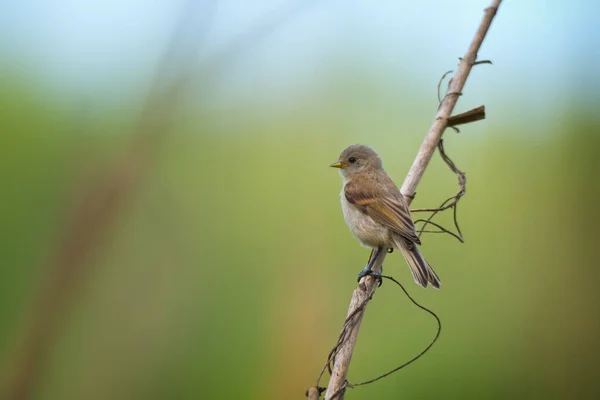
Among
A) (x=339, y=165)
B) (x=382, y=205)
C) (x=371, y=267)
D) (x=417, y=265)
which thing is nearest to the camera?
(x=371, y=267)

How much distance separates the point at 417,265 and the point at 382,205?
246 millimetres

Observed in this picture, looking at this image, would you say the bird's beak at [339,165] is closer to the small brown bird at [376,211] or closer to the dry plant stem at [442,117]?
the small brown bird at [376,211]

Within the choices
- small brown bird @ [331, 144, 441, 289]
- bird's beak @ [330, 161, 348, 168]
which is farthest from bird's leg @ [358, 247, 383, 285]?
bird's beak @ [330, 161, 348, 168]

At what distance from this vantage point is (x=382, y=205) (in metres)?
1.65

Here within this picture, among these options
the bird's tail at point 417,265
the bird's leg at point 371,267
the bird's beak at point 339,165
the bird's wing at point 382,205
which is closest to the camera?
the bird's leg at point 371,267

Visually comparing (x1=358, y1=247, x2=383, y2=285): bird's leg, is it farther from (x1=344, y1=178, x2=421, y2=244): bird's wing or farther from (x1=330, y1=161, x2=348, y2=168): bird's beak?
(x1=330, y1=161, x2=348, y2=168): bird's beak

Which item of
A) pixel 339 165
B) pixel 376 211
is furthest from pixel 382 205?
pixel 339 165

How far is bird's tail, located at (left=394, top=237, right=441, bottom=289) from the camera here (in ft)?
4.65

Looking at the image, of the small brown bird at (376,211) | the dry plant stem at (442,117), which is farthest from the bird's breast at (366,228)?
the dry plant stem at (442,117)

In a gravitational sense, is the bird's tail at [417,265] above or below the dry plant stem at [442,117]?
below

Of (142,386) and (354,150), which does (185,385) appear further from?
(354,150)

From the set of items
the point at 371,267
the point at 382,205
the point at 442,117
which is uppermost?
the point at 442,117

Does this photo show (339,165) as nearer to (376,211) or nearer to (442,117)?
(376,211)

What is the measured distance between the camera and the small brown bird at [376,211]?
58.3 inches
